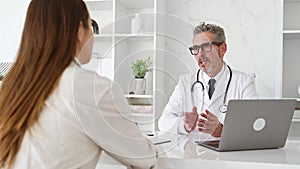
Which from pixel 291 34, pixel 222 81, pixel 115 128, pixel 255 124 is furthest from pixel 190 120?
pixel 291 34

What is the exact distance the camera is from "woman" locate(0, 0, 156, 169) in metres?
0.96

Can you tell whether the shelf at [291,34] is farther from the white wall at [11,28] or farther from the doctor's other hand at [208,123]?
the white wall at [11,28]

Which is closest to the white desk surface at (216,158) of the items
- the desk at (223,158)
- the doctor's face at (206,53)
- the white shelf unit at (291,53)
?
the desk at (223,158)

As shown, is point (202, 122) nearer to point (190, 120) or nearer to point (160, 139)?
point (190, 120)

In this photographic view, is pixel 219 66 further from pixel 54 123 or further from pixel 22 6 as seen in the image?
pixel 22 6

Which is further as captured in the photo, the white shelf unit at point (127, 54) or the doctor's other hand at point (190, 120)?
the doctor's other hand at point (190, 120)

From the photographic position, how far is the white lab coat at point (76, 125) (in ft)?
3.14

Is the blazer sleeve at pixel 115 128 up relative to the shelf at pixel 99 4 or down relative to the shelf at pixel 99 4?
down

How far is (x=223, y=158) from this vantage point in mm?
1210

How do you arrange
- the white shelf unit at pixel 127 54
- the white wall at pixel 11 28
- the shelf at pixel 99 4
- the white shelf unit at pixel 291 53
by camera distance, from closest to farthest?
the white shelf unit at pixel 127 54 < the white shelf unit at pixel 291 53 < the shelf at pixel 99 4 < the white wall at pixel 11 28

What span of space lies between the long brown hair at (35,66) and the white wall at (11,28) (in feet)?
7.71

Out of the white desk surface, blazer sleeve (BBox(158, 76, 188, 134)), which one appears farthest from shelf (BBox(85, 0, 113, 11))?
the white desk surface

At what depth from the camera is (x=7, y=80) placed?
104cm

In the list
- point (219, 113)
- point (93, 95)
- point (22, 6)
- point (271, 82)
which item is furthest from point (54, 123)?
point (22, 6)
